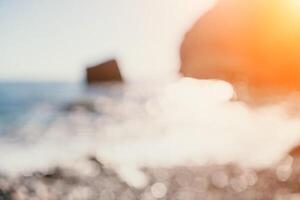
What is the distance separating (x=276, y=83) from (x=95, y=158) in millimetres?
893

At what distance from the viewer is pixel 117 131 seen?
2334 millimetres

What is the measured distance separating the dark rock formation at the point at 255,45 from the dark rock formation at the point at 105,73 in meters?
0.30

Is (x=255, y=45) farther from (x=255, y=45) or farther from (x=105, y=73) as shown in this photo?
(x=105, y=73)

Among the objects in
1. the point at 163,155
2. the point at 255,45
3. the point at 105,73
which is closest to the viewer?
the point at 163,155

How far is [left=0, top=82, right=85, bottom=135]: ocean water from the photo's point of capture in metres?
2.42

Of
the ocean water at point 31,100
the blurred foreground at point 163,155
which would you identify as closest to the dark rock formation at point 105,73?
the ocean water at point 31,100

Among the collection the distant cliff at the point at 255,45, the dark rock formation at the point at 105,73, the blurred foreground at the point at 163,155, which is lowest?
the blurred foreground at the point at 163,155

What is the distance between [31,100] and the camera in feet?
9.32

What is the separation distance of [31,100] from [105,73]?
39 centimetres

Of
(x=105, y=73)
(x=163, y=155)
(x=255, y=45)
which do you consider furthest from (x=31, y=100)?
(x=255, y=45)

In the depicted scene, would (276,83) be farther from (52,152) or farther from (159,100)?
(52,152)

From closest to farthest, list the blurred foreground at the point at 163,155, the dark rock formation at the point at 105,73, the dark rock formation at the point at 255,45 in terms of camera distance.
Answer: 1. the blurred foreground at the point at 163,155
2. the dark rock formation at the point at 255,45
3. the dark rock formation at the point at 105,73

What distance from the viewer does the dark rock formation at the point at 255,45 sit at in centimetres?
239

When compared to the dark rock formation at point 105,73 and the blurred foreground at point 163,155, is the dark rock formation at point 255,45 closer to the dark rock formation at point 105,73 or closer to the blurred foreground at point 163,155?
the blurred foreground at point 163,155
